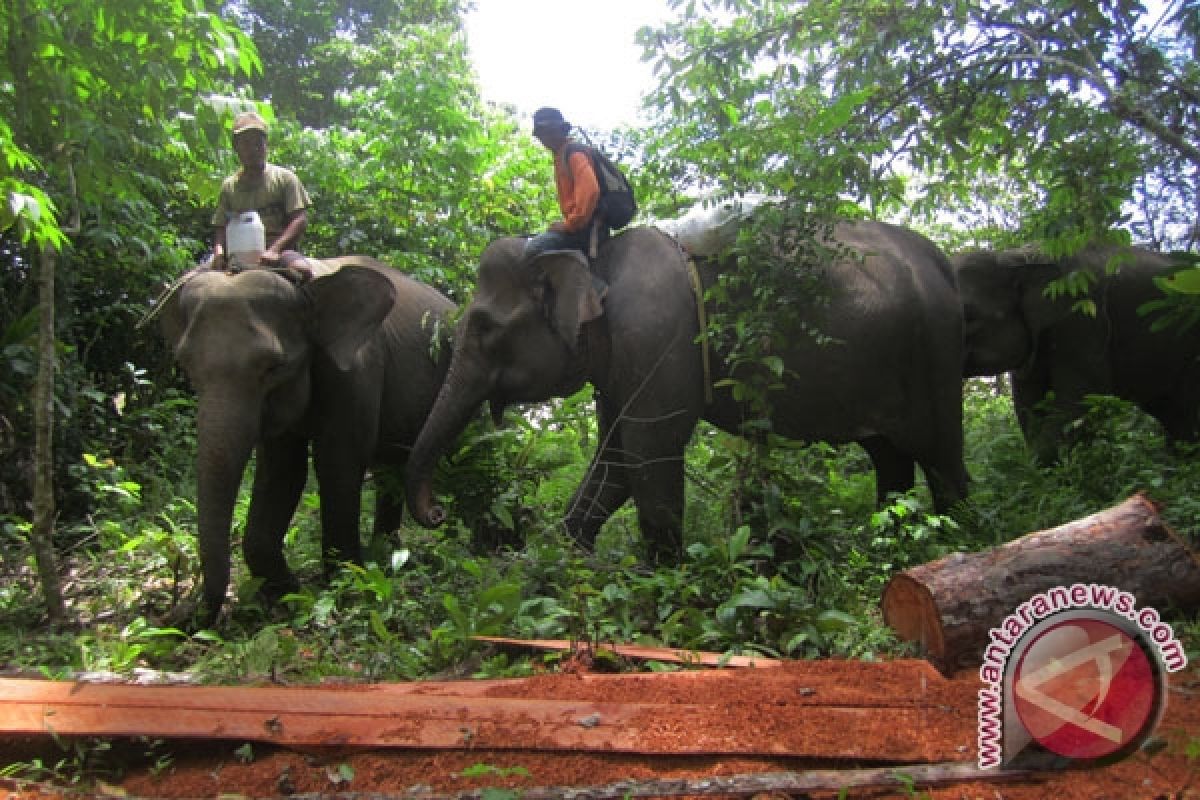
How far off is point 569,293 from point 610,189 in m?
0.73

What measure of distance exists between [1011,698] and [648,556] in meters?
3.17

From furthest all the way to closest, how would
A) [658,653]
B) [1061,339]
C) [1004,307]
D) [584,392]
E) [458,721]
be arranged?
[1061,339], [1004,307], [584,392], [658,653], [458,721]

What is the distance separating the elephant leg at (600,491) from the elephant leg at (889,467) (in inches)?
85.3

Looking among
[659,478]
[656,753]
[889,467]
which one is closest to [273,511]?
[659,478]

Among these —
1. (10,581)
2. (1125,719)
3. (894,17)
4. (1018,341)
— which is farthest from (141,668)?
(1018,341)

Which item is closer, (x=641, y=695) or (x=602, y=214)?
(x=641, y=695)

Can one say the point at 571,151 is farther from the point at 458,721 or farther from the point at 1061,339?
the point at 1061,339

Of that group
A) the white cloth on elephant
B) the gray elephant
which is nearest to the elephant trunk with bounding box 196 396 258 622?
the gray elephant

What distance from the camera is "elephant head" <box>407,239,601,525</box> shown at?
570 cm

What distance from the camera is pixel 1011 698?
2.51 m

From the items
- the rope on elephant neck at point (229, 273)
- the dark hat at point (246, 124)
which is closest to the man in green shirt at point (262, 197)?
the dark hat at point (246, 124)

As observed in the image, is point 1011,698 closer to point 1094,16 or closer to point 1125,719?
point 1125,719

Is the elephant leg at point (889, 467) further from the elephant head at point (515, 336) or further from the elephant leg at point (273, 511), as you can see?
the elephant leg at point (273, 511)

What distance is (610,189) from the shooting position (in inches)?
232
